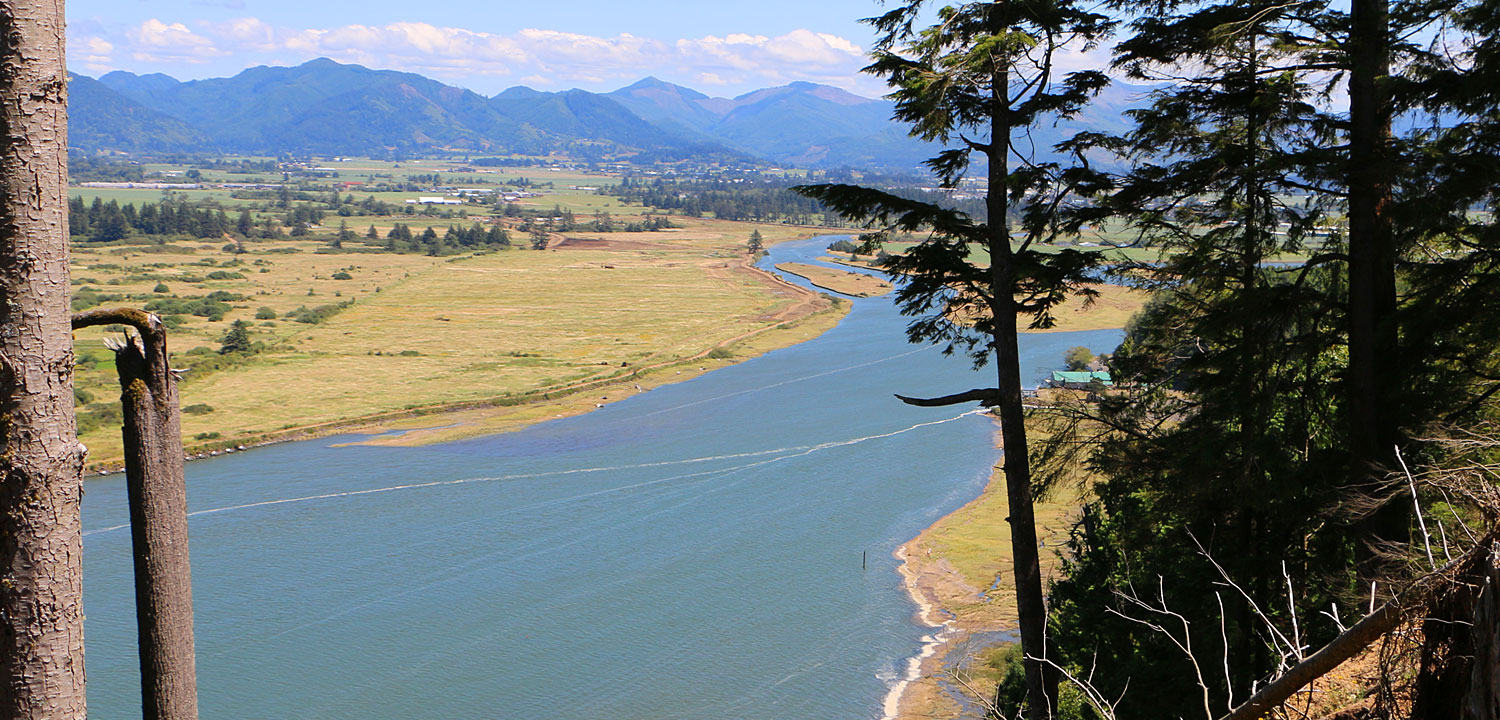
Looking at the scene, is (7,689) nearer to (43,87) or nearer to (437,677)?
(43,87)

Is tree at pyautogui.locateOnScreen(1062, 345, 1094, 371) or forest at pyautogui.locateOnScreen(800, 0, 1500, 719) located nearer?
forest at pyautogui.locateOnScreen(800, 0, 1500, 719)

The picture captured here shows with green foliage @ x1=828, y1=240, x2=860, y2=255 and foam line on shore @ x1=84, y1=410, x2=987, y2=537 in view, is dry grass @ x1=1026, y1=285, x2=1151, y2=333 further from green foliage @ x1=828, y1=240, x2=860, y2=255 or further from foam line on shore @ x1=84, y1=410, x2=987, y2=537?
green foliage @ x1=828, y1=240, x2=860, y2=255

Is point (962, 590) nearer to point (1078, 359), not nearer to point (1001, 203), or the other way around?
point (1001, 203)

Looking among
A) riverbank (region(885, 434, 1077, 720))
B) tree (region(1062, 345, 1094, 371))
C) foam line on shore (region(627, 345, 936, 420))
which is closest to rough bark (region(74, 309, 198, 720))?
riverbank (region(885, 434, 1077, 720))

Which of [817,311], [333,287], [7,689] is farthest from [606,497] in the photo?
[333,287]

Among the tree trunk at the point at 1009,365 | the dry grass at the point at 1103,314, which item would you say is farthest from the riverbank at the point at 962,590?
the dry grass at the point at 1103,314

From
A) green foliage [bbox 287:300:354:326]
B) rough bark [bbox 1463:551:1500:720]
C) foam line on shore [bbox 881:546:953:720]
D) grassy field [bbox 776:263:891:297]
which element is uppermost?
grassy field [bbox 776:263:891:297]
